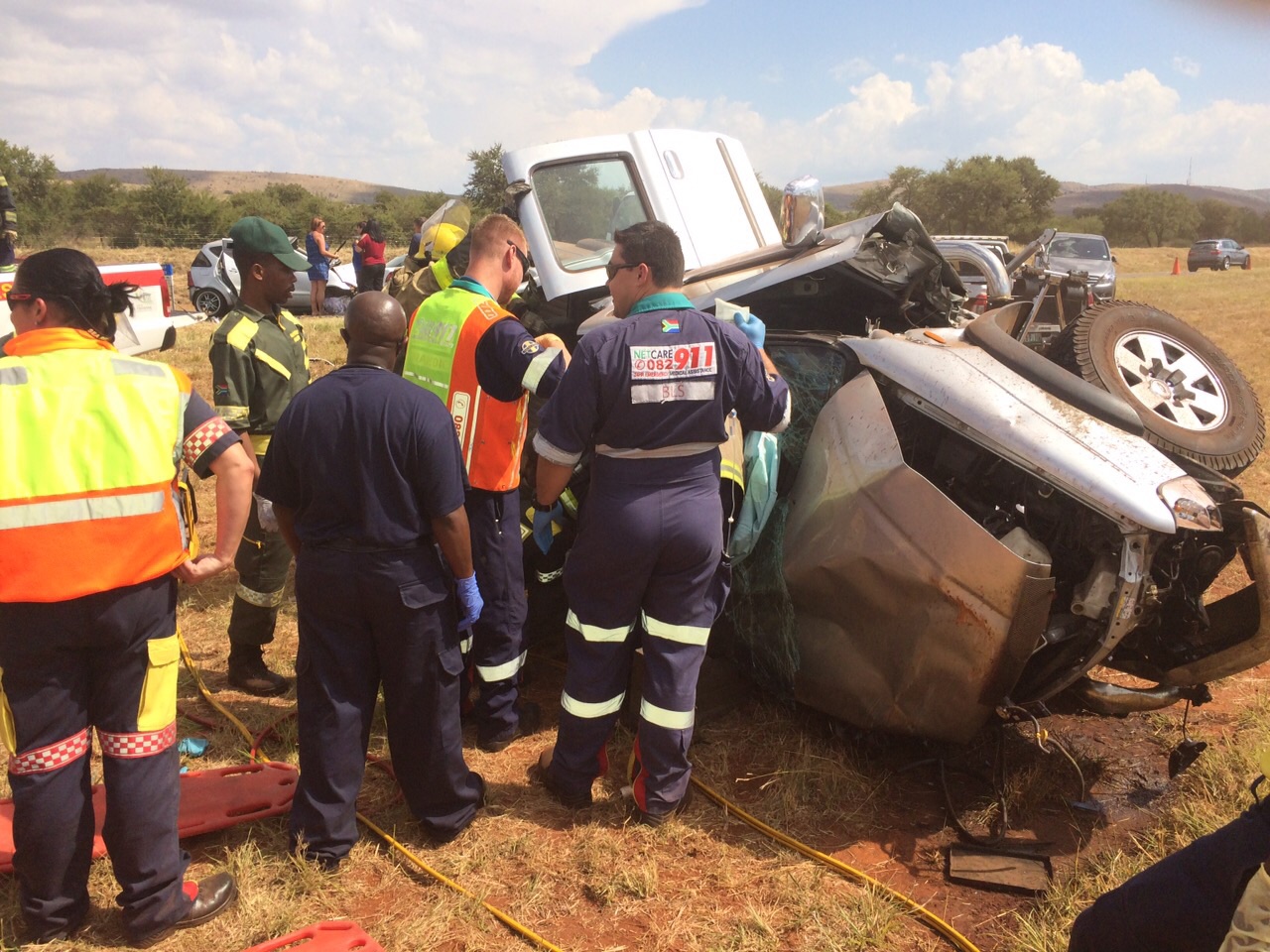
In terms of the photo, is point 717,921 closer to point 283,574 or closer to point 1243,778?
point 1243,778

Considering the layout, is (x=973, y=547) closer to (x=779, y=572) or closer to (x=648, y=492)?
(x=779, y=572)

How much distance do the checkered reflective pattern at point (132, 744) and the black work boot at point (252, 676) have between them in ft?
5.25

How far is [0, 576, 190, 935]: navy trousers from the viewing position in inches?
95.8

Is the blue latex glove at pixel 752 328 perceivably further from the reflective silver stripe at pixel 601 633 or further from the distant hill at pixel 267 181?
the distant hill at pixel 267 181

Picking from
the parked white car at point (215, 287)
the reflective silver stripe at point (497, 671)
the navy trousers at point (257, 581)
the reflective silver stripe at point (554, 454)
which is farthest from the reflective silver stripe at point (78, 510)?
the parked white car at point (215, 287)

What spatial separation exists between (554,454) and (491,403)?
0.59 m

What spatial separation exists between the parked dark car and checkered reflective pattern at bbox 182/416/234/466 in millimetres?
36968

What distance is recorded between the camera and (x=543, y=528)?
13.0ft

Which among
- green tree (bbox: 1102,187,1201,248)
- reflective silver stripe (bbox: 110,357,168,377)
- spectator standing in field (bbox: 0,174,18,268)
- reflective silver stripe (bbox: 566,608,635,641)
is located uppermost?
green tree (bbox: 1102,187,1201,248)

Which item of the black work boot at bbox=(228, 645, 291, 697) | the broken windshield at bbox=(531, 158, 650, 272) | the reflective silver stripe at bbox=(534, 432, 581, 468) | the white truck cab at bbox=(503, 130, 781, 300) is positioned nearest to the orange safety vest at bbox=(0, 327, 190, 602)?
the reflective silver stripe at bbox=(534, 432, 581, 468)

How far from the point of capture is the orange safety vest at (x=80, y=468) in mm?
2332

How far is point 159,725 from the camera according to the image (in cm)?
261

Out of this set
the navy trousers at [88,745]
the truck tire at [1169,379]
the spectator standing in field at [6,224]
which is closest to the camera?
the navy trousers at [88,745]

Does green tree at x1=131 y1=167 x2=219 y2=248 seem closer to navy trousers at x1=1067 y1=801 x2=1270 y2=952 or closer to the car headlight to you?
the car headlight
